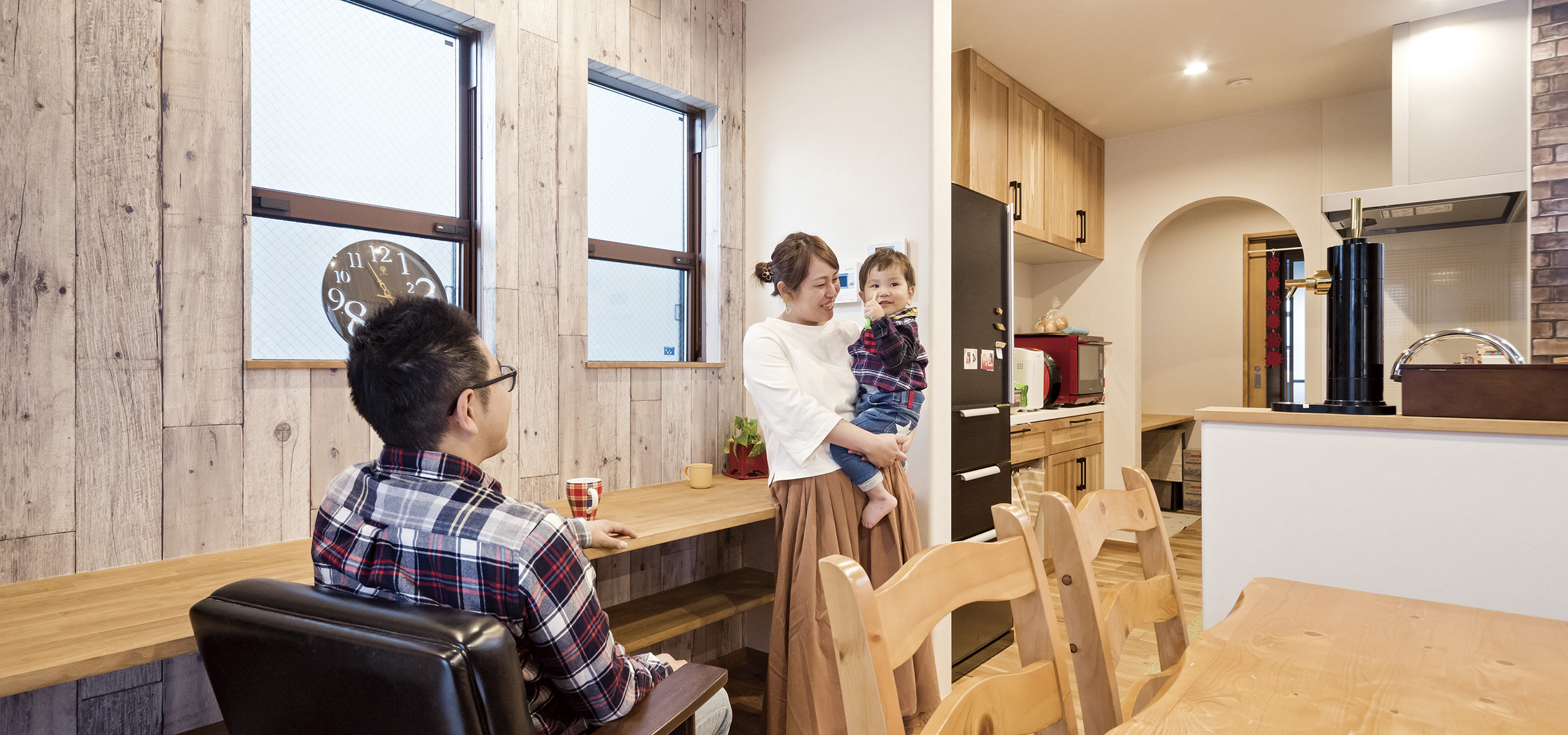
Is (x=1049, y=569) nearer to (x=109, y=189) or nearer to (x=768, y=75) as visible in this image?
(x=768, y=75)

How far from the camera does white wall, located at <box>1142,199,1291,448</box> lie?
209 inches

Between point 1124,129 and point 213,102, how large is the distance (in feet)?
15.4

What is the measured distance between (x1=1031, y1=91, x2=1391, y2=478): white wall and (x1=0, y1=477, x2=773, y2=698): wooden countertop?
3.63m

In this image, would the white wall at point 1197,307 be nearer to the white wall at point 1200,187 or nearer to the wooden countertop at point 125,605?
the white wall at point 1200,187

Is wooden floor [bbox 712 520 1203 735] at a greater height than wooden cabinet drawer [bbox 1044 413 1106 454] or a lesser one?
lesser

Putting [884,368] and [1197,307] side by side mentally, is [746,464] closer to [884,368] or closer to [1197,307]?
[884,368]

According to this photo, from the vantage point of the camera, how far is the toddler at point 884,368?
2064 millimetres

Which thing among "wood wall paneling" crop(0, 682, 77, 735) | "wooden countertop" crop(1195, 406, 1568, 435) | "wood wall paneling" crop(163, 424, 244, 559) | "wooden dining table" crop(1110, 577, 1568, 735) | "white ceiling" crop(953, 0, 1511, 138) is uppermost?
"white ceiling" crop(953, 0, 1511, 138)

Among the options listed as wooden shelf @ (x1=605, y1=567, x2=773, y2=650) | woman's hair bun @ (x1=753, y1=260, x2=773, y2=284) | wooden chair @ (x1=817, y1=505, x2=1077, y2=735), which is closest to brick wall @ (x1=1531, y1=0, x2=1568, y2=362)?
woman's hair bun @ (x1=753, y1=260, x2=773, y2=284)

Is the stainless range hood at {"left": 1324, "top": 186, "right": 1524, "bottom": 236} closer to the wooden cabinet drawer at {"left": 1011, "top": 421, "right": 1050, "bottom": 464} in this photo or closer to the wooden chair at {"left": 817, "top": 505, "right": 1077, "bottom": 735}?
the wooden cabinet drawer at {"left": 1011, "top": 421, "right": 1050, "bottom": 464}

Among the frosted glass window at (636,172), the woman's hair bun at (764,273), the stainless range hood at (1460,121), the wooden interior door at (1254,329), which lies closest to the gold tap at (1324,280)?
the woman's hair bun at (764,273)

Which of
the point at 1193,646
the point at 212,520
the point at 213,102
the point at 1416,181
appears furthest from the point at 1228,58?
the point at 212,520

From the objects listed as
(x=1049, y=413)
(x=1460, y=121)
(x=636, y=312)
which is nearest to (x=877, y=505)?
(x=636, y=312)

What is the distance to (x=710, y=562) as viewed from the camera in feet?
9.04
